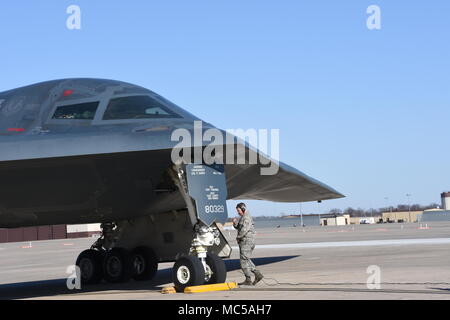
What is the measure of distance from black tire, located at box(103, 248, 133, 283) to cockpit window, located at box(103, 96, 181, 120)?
15.9 feet

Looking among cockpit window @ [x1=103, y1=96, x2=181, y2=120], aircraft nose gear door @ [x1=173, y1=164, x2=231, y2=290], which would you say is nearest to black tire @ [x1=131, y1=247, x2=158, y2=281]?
aircraft nose gear door @ [x1=173, y1=164, x2=231, y2=290]

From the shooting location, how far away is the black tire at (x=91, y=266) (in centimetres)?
1599

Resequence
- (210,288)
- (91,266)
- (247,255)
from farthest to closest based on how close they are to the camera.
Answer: (91,266) → (247,255) → (210,288)

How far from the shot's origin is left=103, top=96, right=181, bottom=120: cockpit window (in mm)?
12188

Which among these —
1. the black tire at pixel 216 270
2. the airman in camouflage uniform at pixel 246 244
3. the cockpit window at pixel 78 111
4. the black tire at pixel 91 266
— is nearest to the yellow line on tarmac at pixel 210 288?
the black tire at pixel 216 270

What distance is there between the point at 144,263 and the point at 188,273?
15.7ft

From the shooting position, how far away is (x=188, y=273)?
1148 centimetres

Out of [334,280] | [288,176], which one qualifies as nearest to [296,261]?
[288,176]

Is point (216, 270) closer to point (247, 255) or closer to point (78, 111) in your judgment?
point (247, 255)

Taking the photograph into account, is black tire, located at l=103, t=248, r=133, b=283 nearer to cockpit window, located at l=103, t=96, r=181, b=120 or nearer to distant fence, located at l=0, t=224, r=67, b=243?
cockpit window, located at l=103, t=96, r=181, b=120

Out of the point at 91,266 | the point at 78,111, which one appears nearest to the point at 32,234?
the point at 91,266

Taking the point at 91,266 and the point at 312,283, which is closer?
the point at 312,283
